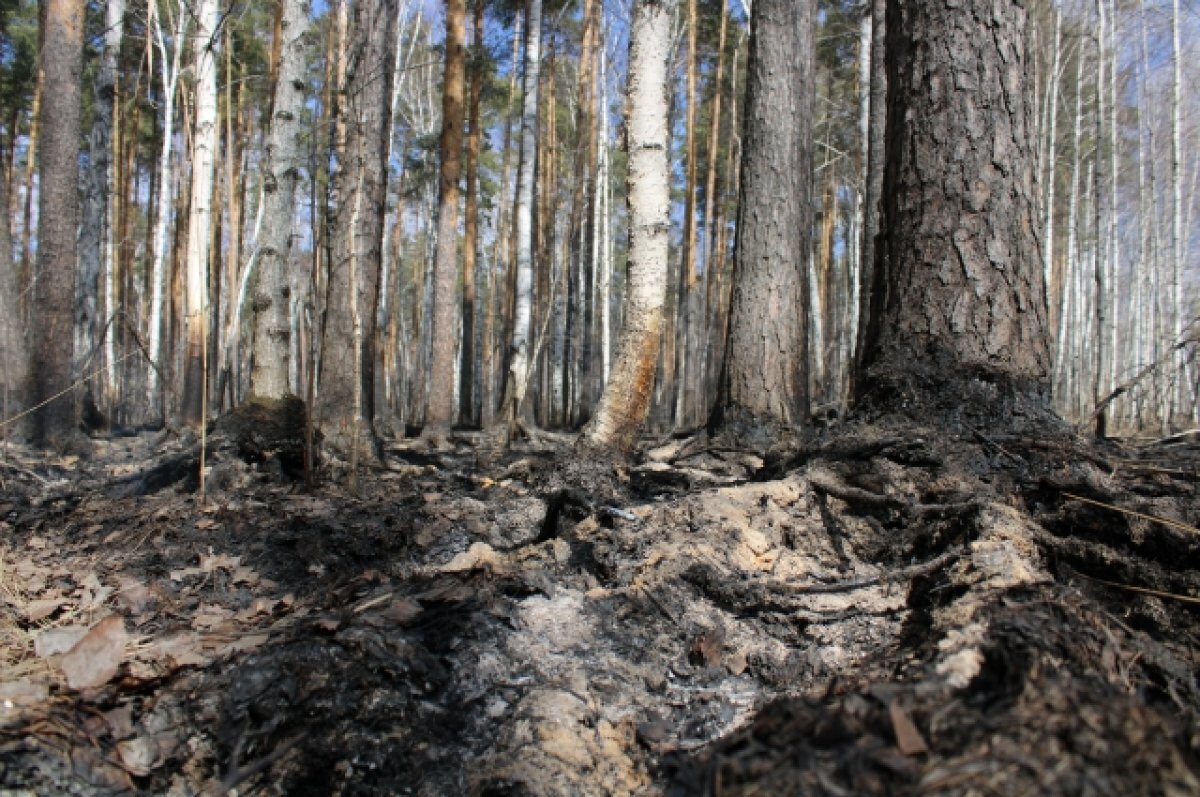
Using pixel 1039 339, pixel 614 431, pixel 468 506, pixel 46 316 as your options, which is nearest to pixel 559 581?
pixel 468 506

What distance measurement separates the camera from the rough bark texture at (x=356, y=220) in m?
4.65

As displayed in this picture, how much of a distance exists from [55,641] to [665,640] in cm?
180

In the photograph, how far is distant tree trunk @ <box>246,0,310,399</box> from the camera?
5.74m

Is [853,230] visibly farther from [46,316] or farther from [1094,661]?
[1094,661]

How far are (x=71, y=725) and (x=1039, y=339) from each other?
11.4 ft

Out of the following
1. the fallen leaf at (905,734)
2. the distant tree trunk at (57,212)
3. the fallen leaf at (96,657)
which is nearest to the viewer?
the fallen leaf at (905,734)

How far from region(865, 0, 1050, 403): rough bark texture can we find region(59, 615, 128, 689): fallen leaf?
2.92 metres

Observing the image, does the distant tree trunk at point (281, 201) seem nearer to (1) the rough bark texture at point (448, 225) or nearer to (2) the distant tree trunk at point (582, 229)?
(1) the rough bark texture at point (448, 225)

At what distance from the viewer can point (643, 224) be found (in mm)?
4395

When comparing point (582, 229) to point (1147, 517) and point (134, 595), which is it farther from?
point (1147, 517)

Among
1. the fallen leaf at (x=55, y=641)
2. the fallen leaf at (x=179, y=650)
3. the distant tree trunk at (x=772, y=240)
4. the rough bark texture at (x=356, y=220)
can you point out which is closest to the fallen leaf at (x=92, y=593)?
the fallen leaf at (x=55, y=641)

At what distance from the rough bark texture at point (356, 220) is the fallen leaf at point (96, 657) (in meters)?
2.47

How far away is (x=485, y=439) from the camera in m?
10.1

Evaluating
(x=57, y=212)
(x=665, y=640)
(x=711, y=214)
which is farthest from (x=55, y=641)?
(x=711, y=214)
